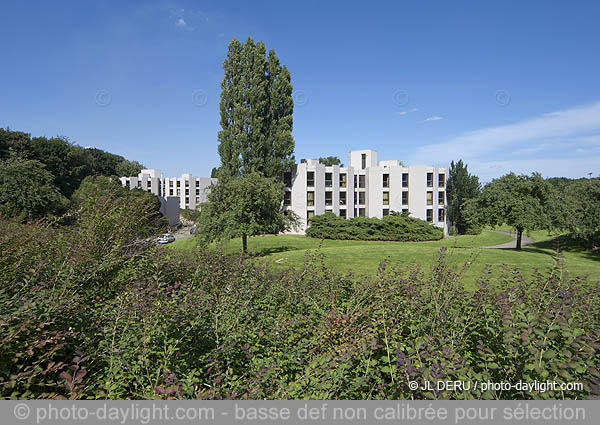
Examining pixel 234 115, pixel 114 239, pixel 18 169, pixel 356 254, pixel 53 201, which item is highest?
pixel 234 115

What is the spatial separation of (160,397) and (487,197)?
2809cm

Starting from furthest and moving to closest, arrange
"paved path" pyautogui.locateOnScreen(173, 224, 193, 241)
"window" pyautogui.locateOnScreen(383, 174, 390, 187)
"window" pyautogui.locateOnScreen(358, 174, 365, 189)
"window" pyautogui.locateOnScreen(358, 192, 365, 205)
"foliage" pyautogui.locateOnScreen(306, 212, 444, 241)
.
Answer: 1. "window" pyautogui.locateOnScreen(358, 174, 365, 189)
2. "window" pyautogui.locateOnScreen(358, 192, 365, 205)
3. "window" pyautogui.locateOnScreen(383, 174, 390, 187)
4. "paved path" pyautogui.locateOnScreen(173, 224, 193, 241)
5. "foliage" pyautogui.locateOnScreen(306, 212, 444, 241)

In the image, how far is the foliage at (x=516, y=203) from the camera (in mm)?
24594

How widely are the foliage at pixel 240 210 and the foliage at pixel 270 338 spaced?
45.5ft

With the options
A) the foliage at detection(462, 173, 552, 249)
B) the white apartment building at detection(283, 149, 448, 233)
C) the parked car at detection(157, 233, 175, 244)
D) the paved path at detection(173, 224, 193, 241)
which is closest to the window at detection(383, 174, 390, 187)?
the white apartment building at detection(283, 149, 448, 233)

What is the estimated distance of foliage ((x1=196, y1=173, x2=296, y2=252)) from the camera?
20.3 m

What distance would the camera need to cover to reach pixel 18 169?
876 inches

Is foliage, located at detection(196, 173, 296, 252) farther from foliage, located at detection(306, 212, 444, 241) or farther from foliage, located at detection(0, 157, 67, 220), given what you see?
foliage, located at detection(306, 212, 444, 241)

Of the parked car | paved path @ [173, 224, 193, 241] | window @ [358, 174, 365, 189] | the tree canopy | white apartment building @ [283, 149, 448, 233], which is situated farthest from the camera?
window @ [358, 174, 365, 189]

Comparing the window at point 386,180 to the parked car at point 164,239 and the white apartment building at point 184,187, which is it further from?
the white apartment building at point 184,187

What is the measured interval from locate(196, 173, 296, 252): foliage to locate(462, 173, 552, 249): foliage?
1559 cm

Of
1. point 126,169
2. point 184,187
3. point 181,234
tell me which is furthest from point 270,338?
point 126,169
